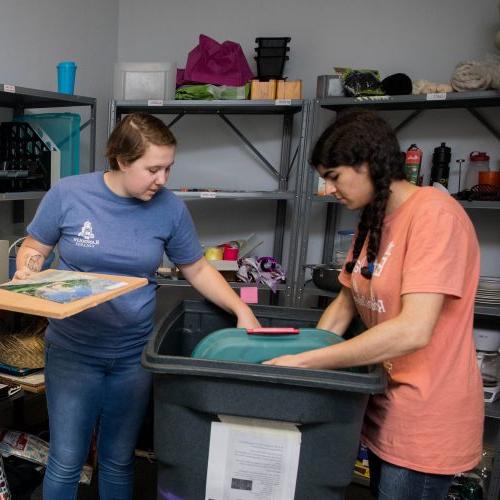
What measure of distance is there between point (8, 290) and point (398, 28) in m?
2.38

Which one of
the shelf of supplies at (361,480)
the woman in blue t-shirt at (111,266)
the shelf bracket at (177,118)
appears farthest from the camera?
the shelf bracket at (177,118)

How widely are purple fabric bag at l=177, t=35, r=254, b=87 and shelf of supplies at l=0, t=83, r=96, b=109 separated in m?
0.53

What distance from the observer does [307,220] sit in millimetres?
2441

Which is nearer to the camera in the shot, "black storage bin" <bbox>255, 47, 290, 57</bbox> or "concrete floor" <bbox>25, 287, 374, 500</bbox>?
"concrete floor" <bbox>25, 287, 374, 500</bbox>

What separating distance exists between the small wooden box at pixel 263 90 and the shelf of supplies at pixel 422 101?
0.25m

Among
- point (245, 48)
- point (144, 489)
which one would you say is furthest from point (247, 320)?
point (245, 48)

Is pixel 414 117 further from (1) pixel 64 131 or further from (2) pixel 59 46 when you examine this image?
(2) pixel 59 46

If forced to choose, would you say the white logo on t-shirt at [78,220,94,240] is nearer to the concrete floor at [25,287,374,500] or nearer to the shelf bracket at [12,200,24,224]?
the concrete floor at [25,287,374,500]

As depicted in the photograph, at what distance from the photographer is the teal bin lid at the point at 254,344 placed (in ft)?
3.23

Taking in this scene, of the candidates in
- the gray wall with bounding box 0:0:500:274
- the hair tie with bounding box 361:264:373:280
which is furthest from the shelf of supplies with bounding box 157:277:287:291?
the hair tie with bounding box 361:264:373:280

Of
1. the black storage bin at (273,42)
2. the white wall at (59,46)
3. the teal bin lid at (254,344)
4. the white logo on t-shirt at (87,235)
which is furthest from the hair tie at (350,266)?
the white wall at (59,46)

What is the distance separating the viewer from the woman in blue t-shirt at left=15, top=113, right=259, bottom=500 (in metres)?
1.34

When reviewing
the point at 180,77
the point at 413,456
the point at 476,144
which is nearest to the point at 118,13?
the point at 180,77

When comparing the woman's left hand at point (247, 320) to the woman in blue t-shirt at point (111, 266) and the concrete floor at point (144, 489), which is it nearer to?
the woman in blue t-shirt at point (111, 266)
